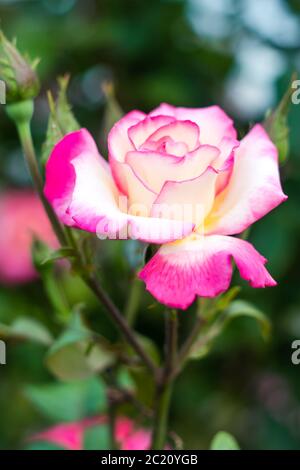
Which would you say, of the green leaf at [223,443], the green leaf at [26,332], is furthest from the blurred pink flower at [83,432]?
the green leaf at [223,443]

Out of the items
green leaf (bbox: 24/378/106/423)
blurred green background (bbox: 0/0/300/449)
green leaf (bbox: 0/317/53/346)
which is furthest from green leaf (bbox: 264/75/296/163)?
blurred green background (bbox: 0/0/300/449)

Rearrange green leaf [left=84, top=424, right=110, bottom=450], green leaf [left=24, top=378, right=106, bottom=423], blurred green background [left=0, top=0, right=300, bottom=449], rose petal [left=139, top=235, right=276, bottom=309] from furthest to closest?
blurred green background [left=0, top=0, right=300, bottom=449], green leaf [left=24, top=378, right=106, bottom=423], green leaf [left=84, top=424, right=110, bottom=450], rose petal [left=139, top=235, right=276, bottom=309]

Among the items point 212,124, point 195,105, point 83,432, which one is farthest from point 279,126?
point 195,105

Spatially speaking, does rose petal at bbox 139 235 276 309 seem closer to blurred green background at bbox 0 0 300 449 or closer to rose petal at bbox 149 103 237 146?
rose petal at bbox 149 103 237 146

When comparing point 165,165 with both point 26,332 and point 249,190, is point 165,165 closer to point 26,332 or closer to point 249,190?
point 249,190

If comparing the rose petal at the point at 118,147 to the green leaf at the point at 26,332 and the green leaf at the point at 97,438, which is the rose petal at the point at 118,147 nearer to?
the green leaf at the point at 26,332

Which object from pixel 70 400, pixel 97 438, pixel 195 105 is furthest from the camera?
pixel 195 105
